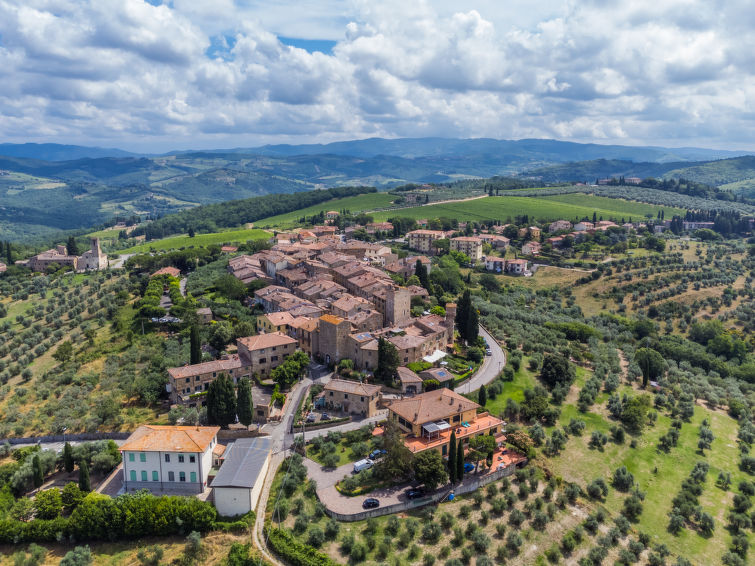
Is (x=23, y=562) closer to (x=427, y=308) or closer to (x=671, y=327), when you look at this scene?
(x=427, y=308)

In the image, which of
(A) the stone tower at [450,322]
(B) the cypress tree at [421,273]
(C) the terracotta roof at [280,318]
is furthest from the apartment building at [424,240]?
(C) the terracotta roof at [280,318]

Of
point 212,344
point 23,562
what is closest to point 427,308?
point 212,344

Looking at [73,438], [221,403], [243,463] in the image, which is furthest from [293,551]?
[73,438]

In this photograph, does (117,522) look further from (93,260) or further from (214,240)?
(214,240)

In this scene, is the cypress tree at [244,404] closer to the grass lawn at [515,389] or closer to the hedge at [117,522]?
the hedge at [117,522]

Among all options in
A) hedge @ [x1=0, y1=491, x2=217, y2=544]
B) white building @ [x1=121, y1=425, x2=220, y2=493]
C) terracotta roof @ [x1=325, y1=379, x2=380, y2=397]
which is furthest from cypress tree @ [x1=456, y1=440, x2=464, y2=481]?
white building @ [x1=121, y1=425, x2=220, y2=493]

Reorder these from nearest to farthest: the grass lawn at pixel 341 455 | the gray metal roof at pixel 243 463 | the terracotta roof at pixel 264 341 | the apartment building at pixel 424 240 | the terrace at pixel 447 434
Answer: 1. the gray metal roof at pixel 243 463
2. the grass lawn at pixel 341 455
3. the terrace at pixel 447 434
4. the terracotta roof at pixel 264 341
5. the apartment building at pixel 424 240

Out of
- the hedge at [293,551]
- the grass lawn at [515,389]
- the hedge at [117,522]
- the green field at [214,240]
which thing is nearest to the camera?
the hedge at [293,551]
